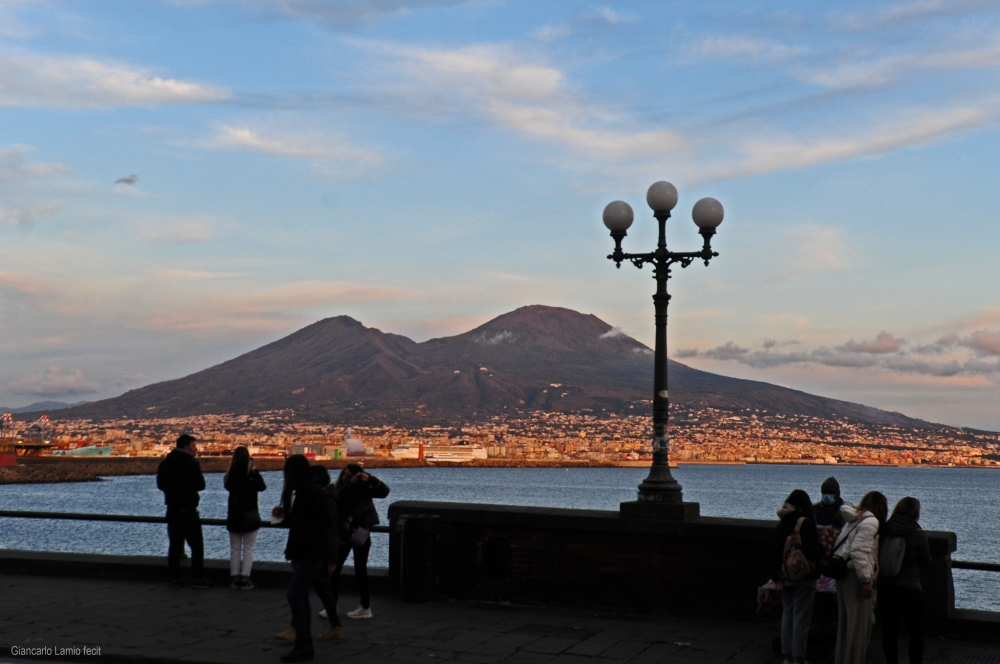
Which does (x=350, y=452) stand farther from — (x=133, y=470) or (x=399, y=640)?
(x=399, y=640)

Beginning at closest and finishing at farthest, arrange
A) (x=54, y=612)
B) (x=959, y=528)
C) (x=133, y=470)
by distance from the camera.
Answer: (x=54, y=612)
(x=959, y=528)
(x=133, y=470)

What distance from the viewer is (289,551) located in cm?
884

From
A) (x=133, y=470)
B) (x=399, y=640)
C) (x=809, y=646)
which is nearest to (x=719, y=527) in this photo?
(x=809, y=646)

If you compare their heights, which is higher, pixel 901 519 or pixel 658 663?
pixel 901 519

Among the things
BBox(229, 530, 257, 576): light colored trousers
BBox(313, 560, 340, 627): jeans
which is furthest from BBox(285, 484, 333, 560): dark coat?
BBox(229, 530, 257, 576): light colored trousers

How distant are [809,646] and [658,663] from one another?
5.57 feet

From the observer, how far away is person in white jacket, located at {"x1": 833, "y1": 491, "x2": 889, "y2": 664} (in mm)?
8336

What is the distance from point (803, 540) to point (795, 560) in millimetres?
183

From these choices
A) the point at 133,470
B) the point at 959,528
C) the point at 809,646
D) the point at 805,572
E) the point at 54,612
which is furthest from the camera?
the point at 133,470

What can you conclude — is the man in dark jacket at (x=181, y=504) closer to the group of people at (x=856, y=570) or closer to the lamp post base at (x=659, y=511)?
the lamp post base at (x=659, y=511)

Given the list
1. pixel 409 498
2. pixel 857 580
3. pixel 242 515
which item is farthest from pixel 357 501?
pixel 409 498

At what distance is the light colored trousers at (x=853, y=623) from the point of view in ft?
27.8

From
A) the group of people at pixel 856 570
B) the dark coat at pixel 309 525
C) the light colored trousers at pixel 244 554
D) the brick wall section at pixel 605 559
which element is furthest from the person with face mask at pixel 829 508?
the light colored trousers at pixel 244 554

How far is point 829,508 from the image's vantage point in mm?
9164
